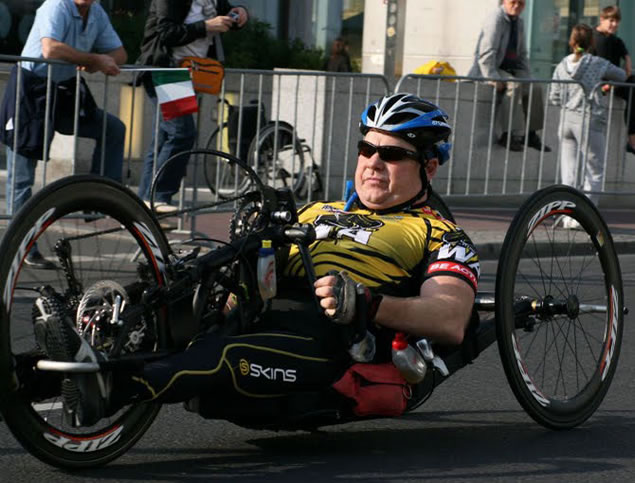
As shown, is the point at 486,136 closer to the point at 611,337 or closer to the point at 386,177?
the point at 611,337

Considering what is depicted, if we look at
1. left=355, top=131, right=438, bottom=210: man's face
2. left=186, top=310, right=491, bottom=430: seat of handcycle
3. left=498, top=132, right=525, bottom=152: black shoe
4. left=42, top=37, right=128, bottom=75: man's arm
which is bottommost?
left=186, top=310, right=491, bottom=430: seat of handcycle

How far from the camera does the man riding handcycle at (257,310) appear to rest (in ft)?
12.4

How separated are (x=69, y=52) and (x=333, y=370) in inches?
171

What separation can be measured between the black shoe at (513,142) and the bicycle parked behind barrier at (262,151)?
5.34ft

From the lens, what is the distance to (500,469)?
4359mm

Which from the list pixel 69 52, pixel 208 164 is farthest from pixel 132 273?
pixel 208 164

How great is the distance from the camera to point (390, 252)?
4473 millimetres

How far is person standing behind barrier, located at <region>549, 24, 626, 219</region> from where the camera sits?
1145 cm

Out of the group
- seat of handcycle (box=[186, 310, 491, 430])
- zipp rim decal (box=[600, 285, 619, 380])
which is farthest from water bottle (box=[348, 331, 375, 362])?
zipp rim decal (box=[600, 285, 619, 380])

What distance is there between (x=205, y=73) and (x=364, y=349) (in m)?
5.01

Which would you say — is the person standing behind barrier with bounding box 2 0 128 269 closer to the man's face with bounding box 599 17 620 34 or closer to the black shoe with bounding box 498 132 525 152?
the black shoe with bounding box 498 132 525 152

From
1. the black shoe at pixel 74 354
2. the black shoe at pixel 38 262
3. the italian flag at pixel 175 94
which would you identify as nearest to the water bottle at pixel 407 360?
the black shoe at pixel 74 354

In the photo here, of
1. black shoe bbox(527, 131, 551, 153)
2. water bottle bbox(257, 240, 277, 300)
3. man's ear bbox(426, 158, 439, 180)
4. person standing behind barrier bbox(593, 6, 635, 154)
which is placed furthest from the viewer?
person standing behind barrier bbox(593, 6, 635, 154)

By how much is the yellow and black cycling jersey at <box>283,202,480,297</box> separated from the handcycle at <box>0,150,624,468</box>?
0.16m
